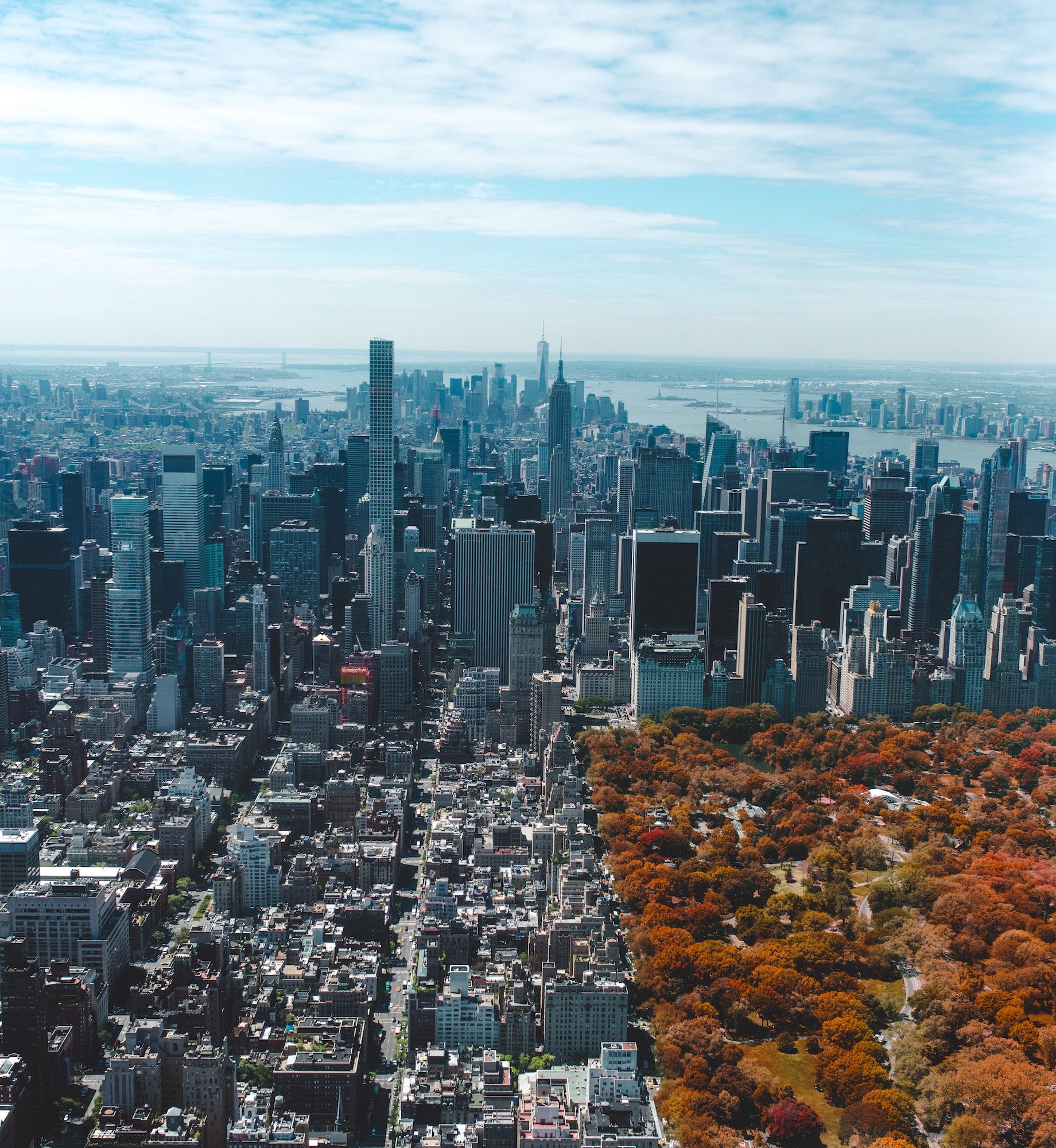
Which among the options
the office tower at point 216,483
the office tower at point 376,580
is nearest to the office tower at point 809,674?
the office tower at point 376,580

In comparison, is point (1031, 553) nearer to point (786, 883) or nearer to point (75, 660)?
point (786, 883)

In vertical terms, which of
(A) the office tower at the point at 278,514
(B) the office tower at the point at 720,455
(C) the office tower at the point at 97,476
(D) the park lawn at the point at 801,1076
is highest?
(B) the office tower at the point at 720,455

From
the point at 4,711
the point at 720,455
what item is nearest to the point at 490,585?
the point at 4,711

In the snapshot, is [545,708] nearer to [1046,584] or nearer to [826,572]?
[826,572]

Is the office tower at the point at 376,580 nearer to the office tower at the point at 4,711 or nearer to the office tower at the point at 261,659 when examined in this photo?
the office tower at the point at 261,659

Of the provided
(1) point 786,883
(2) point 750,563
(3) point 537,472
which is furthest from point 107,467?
(1) point 786,883

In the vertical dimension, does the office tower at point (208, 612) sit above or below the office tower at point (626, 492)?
below
